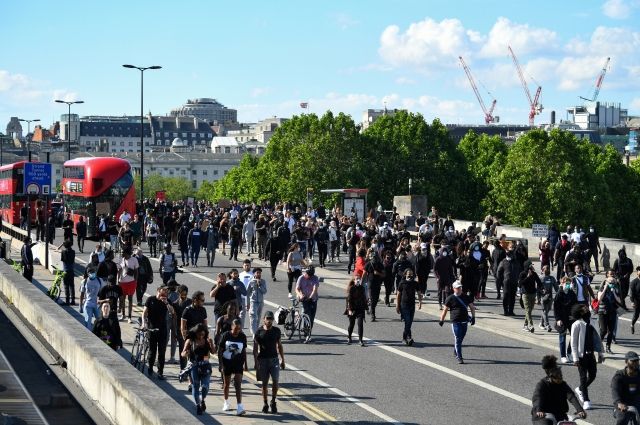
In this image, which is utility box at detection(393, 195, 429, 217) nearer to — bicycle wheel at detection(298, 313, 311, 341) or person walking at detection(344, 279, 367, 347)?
bicycle wheel at detection(298, 313, 311, 341)

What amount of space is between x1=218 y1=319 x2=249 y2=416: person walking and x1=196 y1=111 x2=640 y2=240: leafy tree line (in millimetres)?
68425

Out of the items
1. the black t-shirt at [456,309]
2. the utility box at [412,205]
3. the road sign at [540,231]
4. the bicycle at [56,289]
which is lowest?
the bicycle at [56,289]

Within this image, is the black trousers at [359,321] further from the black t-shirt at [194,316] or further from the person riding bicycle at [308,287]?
the black t-shirt at [194,316]

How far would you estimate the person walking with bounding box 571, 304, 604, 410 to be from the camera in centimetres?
1747

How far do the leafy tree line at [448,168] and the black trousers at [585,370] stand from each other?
66752 millimetres

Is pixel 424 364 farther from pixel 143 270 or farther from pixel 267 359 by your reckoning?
pixel 143 270

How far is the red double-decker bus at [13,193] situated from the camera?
198 ft

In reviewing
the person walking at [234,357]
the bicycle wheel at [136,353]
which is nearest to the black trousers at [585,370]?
the person walking at [234,357]

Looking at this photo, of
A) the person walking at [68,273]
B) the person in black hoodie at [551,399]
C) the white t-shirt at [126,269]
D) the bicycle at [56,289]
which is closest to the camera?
the person in black hoodie at [551,399]

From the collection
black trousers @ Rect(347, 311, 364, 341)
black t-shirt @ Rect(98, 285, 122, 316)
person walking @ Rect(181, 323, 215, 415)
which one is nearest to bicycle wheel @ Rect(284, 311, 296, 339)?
black trousers @ Rect(347, 311, 364, 341)

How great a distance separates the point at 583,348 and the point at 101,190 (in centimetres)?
3573

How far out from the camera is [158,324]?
1923 centimetres

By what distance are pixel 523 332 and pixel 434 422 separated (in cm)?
894

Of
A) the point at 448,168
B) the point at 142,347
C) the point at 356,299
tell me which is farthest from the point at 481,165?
the point at 142,347
